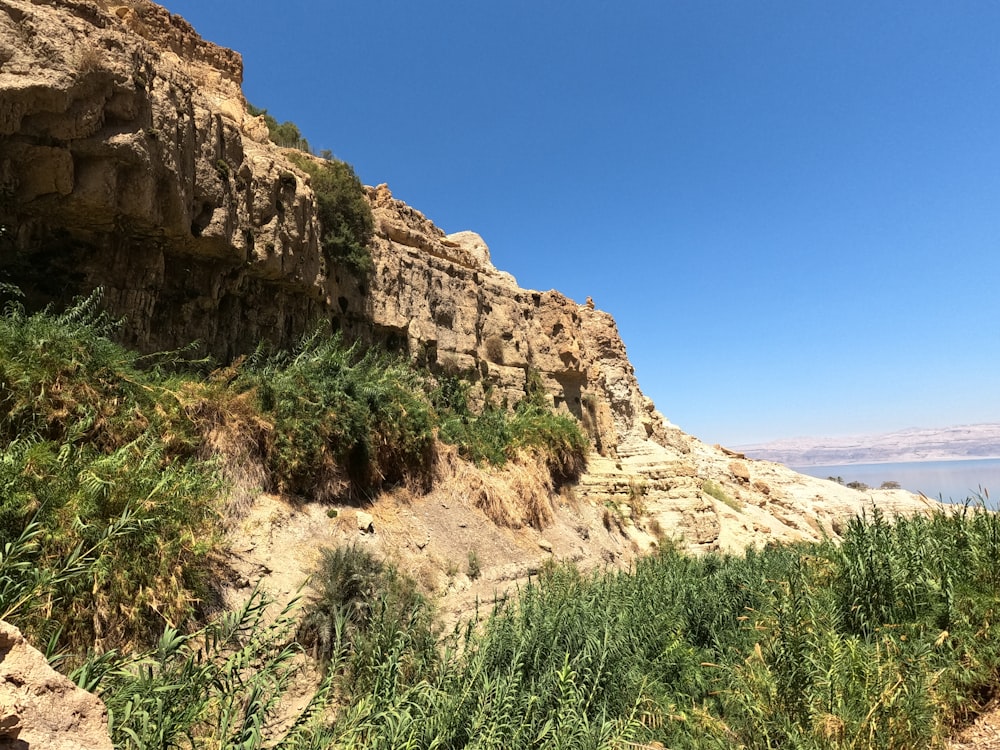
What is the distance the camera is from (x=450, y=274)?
15992 millimetres

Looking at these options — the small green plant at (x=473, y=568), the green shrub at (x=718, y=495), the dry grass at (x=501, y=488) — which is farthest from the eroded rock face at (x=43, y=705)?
the green shrub at (x=718, y=495)

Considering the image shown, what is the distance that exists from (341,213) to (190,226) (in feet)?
15.1

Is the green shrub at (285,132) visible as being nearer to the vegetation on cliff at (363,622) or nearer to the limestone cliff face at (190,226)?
the limestone cliff face at (190,226)

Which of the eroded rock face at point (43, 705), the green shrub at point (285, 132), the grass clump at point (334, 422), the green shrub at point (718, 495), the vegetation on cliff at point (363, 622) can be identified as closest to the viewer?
the eroded rock face at point (43, 705)

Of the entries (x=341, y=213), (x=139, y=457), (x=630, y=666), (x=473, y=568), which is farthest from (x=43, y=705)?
(x=341, y=213)

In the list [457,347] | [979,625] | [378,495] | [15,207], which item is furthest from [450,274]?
[979,625]

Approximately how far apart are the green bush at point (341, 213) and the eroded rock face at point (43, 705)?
10800 mm

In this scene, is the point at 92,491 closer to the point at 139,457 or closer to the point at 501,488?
the point at 139,457

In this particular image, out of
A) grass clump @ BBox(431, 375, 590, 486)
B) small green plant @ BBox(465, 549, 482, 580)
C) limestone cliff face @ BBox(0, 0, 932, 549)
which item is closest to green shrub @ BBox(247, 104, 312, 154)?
limestone cliff face @ BBox(0, 0, 932, 549)

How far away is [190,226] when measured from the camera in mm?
8070

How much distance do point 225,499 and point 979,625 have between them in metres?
8.18

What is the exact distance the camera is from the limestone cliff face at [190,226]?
6574 millimetres

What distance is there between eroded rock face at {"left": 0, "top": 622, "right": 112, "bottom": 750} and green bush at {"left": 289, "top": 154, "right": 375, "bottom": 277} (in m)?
10.8

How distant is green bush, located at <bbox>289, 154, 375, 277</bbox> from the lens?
11961 mm
